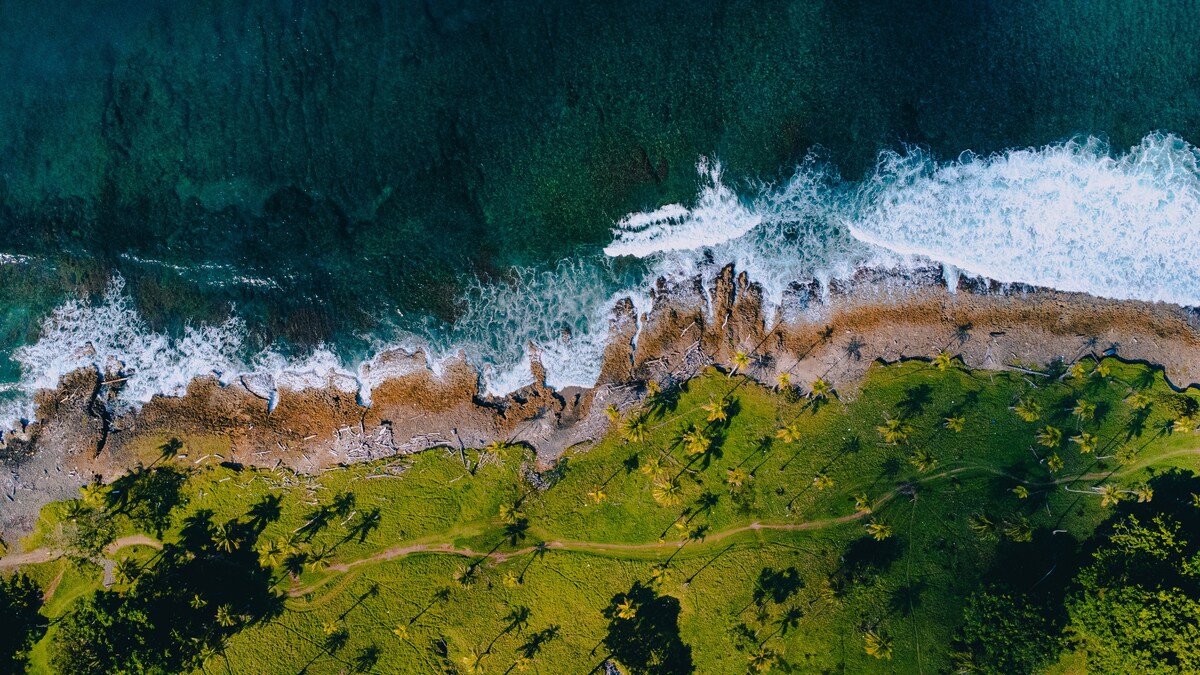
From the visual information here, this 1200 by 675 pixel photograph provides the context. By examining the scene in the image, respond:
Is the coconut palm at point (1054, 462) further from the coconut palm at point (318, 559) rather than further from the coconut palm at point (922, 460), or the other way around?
the coconut palm at point (318, 559)

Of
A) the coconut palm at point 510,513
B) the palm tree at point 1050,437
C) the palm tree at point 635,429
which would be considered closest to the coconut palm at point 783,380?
the palm tree at point 635,429

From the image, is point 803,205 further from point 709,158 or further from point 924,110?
point 924,110

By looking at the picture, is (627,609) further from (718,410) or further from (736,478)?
(718,410)

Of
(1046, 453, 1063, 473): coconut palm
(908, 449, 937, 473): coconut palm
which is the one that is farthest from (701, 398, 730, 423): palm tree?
(1046, 453, 1063, 473): coconut palm

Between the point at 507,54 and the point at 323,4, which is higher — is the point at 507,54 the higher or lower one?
the lower one

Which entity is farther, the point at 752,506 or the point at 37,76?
the point at 37,76

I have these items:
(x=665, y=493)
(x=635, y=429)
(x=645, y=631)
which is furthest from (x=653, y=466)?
(x=645, y=631)

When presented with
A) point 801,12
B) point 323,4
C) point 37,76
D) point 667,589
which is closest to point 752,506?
point 667,589
